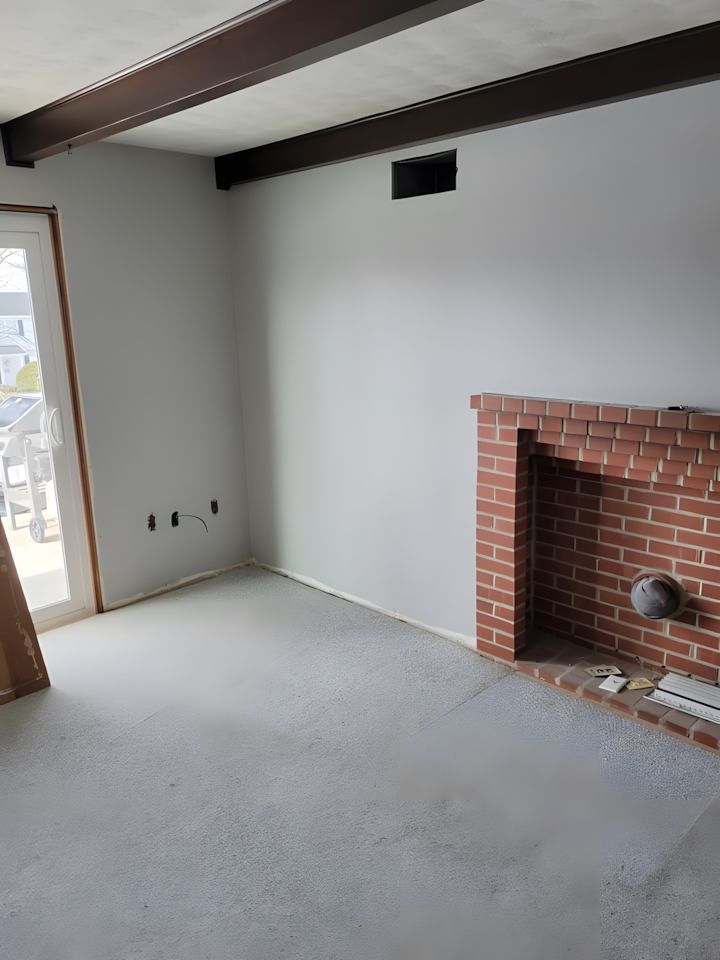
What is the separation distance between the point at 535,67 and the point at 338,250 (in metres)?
1.42

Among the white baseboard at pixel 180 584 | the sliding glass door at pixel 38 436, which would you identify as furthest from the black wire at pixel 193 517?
the sliding glass door at pixel 38 436

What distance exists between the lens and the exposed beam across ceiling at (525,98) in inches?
97.9

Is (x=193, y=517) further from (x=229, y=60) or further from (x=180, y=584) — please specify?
(x=229, y=60)

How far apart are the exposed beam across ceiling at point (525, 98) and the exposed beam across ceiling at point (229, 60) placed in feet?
3.57

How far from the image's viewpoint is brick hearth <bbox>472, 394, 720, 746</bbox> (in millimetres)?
2941

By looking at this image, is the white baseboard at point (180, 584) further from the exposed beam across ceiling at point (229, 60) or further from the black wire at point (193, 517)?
the exposed beam across ceiling at point (229, 60)

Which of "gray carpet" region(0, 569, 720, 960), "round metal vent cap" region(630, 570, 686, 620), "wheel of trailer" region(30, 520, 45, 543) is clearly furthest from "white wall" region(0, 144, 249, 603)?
"round metal vent cap" region(630, 570, 686, 620)

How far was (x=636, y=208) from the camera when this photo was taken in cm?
284

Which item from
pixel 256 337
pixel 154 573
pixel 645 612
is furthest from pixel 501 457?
pixel 154 573

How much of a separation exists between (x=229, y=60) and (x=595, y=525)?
2327 millimetres

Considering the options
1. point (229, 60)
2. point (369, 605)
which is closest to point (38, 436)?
point (369, 605)

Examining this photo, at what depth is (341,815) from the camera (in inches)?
102

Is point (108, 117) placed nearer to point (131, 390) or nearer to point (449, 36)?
point (449, 36)

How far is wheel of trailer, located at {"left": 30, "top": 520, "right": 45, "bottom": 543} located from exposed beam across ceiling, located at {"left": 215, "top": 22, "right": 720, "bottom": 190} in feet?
7.23
